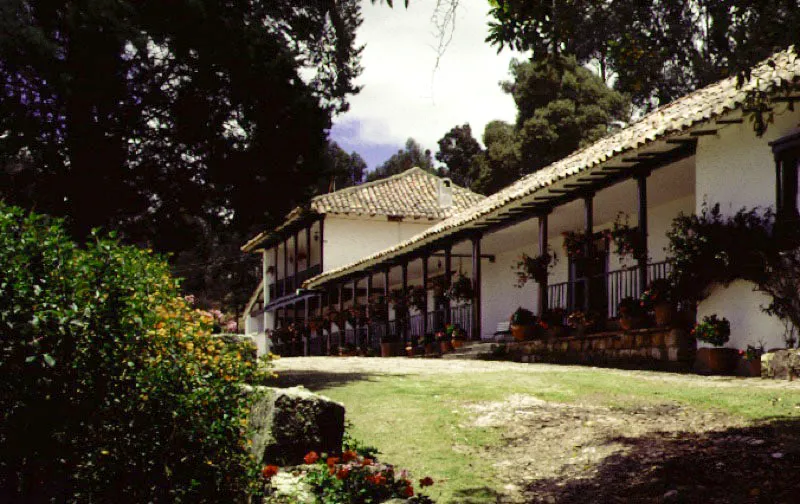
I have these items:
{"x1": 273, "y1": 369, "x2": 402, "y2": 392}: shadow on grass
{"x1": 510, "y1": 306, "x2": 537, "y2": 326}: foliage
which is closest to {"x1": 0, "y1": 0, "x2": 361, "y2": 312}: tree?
{"x1": 273, "y1": 369, "x2": 402, "y2": 392}: shadow on grass

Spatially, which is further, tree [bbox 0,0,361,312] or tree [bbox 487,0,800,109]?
tree [bbox 0,0,361,312]

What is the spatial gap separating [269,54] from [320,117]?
1.61 m

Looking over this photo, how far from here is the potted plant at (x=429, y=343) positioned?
22389 millimetres

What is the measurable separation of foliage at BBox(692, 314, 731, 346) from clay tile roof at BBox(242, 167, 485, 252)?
2067 cm

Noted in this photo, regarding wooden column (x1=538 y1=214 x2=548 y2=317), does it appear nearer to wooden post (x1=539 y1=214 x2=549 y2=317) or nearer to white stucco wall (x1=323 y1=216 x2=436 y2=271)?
wooden post (x1=539 y1=214 x2=549 y2=317)

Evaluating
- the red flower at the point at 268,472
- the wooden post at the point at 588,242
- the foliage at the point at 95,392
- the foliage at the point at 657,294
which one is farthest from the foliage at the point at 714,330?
the foliage at the point at 95,392

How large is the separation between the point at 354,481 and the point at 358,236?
2749 centimetres

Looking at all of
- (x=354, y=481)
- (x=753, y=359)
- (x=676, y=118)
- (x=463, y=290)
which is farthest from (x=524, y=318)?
(x=354, y=481)

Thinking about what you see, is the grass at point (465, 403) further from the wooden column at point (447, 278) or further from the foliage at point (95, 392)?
the wooden column at point (447, 278)

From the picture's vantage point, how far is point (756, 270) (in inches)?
453

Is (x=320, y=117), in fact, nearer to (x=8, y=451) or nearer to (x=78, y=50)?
(x=78, y=50)

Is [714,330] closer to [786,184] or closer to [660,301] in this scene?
[660,301]

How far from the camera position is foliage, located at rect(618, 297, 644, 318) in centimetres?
1365

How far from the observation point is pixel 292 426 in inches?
271
